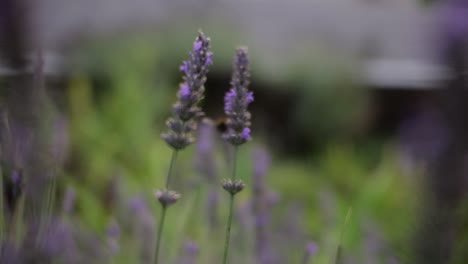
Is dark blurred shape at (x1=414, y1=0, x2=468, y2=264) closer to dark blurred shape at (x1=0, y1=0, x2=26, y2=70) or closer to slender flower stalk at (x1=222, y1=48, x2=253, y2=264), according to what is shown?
slender flower stalk at (x1=222, y1=48, x2=253, y2=264)

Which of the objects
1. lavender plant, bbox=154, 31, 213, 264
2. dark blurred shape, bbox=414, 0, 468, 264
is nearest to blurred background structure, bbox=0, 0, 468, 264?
dark blurred shape, bbox=414, 0, 468, 264

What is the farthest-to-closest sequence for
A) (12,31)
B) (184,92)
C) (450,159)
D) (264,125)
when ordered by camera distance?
(264,125)
(184,92)
(12,31)
(450,159)

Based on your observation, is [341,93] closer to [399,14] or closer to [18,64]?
[399,14]

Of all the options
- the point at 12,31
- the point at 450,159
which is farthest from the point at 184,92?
the point at 450,159

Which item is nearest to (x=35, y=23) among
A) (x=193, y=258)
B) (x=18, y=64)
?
(x=18, y=64)

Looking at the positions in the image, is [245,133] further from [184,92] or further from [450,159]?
[450,159]

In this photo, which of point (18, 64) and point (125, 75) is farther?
point (125, 75)

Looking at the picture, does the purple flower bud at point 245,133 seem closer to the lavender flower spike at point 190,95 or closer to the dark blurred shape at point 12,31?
the lavender flower spike at point 190,95
